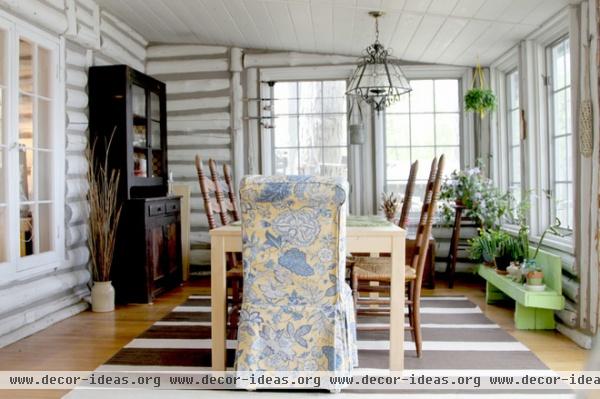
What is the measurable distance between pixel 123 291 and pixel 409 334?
2.64 metres

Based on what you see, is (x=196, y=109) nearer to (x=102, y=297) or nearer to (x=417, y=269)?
(x=102, y=297)

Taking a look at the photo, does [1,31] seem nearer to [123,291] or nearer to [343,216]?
[123,291]

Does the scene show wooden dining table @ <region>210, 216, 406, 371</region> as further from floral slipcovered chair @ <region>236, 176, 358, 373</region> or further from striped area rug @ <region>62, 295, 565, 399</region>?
floral slipcovered chair @ <region>236, 176, 358, 373</region>

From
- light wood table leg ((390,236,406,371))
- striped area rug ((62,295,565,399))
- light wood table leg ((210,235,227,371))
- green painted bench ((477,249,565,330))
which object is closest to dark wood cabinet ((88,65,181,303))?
striped area rug ((62,295,565,399))

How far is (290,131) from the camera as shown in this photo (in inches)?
250

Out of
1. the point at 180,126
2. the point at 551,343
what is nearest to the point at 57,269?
the point at 180,126

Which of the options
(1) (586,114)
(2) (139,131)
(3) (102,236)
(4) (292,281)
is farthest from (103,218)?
(1) (586,114)

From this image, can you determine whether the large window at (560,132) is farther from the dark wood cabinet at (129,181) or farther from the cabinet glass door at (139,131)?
the cabinet glass door at (139,131)

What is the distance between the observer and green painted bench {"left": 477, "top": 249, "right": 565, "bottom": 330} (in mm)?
3778

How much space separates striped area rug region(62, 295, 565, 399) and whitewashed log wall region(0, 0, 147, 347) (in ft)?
3.09

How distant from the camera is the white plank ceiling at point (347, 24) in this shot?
4.15 meters

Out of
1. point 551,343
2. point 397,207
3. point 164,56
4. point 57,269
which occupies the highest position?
point 164,56

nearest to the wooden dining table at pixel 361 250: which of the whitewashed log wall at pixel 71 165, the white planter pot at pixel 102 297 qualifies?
the whitewashed log wall at pixel 71 165

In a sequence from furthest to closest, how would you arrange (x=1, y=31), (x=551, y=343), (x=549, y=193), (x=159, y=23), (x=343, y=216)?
(x=159, y=23) → (x=549, y=193) → (x=1, y=31) → (x=551, y=343) → (x=343, y=216)
